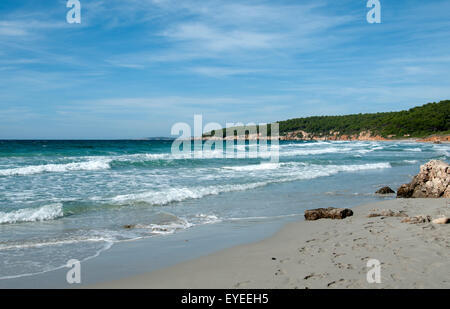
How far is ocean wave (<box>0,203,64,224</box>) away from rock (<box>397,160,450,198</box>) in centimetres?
1074

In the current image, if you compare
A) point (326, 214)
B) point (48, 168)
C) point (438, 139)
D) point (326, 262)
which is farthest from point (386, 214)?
point (438, 139)

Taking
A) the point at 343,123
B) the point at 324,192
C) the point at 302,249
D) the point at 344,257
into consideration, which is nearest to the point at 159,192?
the point at 324,192

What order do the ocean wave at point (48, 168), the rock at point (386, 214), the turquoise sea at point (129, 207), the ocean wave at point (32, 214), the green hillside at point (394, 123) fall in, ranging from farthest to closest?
the green hillside at point (394, 123), the ocean wave at point (48, 168), the ocean wave at point (32, 214), the rock at point (386, 214), the turquoise sea at point (129, 207)

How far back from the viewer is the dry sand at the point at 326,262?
448cm

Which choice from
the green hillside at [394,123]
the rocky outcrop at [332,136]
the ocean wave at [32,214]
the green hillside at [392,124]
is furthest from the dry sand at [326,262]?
the rocky outcrop at [332,136]

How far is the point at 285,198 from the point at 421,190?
14.5 feet

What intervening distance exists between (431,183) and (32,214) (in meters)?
12.0

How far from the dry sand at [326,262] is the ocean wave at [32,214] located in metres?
5.26

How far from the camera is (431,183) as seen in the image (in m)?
11.6

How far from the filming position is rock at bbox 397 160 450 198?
36.7 feet

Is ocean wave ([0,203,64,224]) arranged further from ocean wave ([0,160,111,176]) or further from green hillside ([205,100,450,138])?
green hillside ([205,100,450,138])

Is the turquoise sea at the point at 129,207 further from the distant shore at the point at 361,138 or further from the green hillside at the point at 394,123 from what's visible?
the green hillside at the point at 394,123
